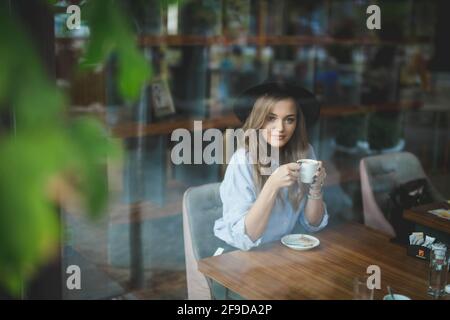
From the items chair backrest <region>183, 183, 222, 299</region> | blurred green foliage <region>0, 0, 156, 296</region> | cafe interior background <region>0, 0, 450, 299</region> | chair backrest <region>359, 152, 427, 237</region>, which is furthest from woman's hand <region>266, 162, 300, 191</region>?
blurred green foliage <region>0, 0, 156, 296</region>

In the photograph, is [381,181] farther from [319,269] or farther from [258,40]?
[258,40]

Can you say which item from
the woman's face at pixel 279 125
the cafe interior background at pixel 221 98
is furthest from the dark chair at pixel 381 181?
the woman's face at pixel 279 125

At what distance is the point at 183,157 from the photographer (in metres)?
3.47

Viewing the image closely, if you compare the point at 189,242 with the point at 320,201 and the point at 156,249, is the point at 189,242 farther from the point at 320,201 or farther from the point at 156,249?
the point at 156,249

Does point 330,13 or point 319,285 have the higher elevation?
point 330,13

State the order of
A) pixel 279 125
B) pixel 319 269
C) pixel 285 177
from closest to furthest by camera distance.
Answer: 1. pixel 319 269
2. pixel 285 177
3. pixel 279 125

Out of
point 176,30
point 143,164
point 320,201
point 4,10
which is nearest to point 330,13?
point 176,30

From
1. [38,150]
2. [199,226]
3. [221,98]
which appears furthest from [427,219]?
[38,150]

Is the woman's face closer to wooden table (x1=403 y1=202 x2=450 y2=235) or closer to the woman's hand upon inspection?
the woman's hand

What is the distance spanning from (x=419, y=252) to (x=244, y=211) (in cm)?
65

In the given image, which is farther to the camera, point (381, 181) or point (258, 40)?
point (258, 40)

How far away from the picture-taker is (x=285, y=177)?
2268 millimetres

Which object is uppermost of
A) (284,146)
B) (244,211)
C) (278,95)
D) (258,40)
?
(258,40)

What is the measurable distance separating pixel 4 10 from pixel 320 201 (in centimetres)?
198
